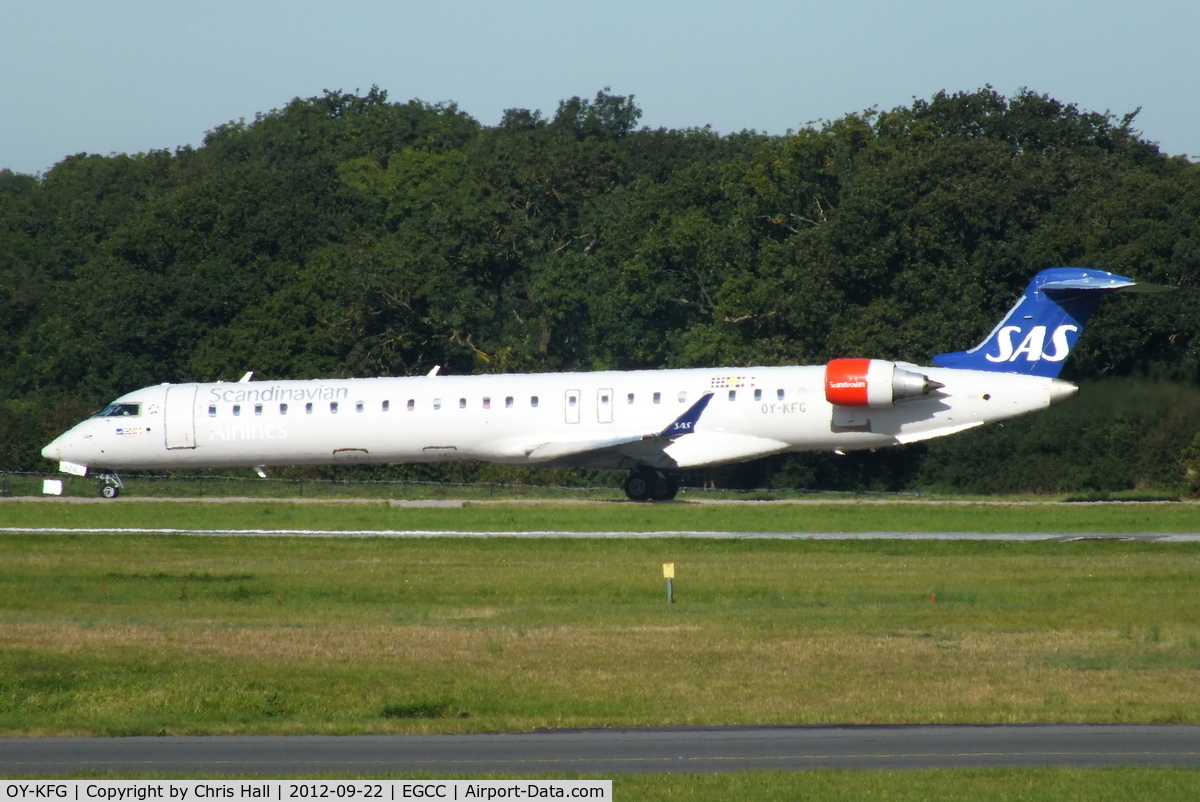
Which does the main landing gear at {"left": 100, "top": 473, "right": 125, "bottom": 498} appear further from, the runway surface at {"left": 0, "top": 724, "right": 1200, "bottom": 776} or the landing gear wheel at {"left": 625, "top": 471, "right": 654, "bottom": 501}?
the runway surface at {"left": 0, "top": 724, "right": 1200, "bottom": 776}

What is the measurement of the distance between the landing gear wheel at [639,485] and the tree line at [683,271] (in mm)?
11520

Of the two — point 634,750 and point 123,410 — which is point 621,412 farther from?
point 634,750

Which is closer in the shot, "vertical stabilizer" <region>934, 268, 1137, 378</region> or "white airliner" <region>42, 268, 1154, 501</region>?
"white airliner" <region>42, 268, 1154, 501</region>

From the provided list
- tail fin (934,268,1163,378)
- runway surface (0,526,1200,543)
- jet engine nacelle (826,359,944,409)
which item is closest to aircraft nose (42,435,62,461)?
runway surface (0,526,1200,543)

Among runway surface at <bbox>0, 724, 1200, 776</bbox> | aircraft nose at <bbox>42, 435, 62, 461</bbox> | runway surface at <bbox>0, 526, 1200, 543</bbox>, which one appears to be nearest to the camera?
runway surface at <bbox>0, 724, 1200, 776</bbox>

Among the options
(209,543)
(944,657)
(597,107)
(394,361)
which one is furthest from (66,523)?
(597,107)

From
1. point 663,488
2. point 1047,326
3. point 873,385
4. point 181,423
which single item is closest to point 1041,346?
point 1047,326

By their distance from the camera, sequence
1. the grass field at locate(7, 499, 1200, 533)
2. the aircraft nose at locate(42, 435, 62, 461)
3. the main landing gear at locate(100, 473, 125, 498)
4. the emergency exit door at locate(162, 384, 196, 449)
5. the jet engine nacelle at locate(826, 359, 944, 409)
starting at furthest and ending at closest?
the main landing gear at locate(100, 473, 125, 498)
the aircraft nose at locate(42, 435, 62, 461)
the emergency exit door at locate(162, 384, 196, 449)
the jet engine nacelle at locate(826, 359, 944, 409)
the grass field at locate(7, 499, 1200, 533)
